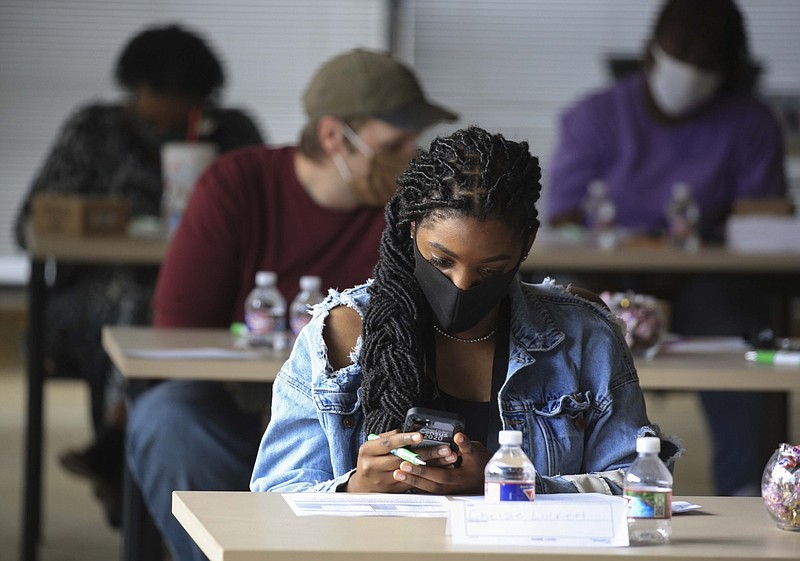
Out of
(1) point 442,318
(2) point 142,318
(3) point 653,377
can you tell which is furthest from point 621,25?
(1) point 442,318

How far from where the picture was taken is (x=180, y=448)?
3047 millimetres

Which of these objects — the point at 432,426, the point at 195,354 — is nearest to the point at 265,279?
the point at 195,354

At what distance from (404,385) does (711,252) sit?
2744 mm

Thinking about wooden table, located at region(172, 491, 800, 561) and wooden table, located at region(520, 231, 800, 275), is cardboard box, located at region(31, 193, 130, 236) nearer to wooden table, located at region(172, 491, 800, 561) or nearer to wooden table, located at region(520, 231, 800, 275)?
wooden table, located at region(520, 231, 800, 275)

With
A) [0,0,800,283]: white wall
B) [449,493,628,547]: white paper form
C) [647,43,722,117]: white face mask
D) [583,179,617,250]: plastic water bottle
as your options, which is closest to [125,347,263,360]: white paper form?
[449,493,628,547]: white paper form

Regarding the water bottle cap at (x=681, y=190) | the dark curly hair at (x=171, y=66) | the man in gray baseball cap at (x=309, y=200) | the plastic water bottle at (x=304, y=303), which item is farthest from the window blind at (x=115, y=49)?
the plastic water bottle at (x=304, y=303)

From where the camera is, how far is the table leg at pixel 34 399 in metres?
4.09

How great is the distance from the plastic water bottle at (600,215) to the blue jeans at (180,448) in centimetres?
188

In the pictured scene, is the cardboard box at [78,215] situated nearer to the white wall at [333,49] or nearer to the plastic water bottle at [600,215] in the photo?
the plastic water bottle at [600,215]

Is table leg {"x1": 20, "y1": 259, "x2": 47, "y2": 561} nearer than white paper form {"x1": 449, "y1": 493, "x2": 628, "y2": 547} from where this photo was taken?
No

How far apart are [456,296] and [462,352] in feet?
0.49

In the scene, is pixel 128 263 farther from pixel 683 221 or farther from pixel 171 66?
pixel 683 221

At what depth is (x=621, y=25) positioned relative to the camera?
8.20m

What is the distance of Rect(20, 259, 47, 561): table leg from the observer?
161 inches
